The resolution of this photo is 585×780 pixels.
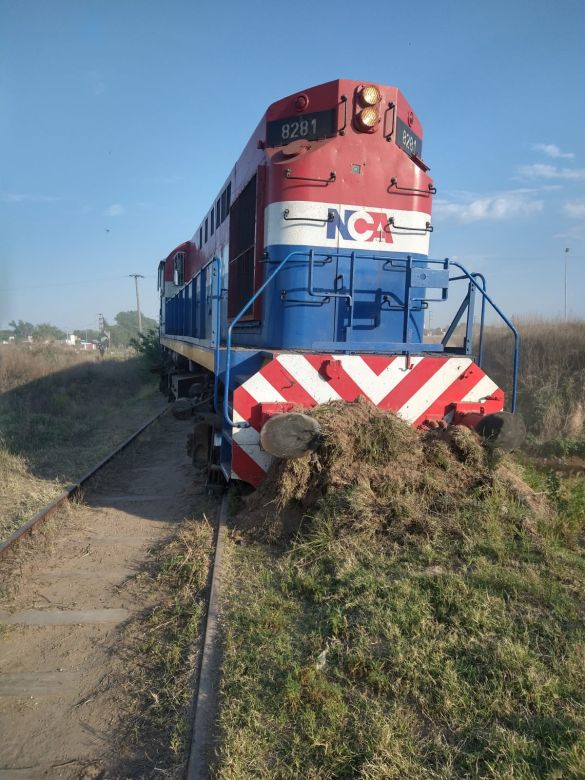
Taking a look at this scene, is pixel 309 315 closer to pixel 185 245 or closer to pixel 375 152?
pixel 375 152

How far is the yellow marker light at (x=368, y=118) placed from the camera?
16.2ft

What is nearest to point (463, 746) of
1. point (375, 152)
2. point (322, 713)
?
point (322, 713)

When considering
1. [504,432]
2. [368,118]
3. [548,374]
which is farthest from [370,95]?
[548,374]

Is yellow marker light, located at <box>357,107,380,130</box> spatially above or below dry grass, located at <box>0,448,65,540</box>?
above

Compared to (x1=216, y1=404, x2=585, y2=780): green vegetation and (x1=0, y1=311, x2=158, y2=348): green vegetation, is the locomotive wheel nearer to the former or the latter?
(x1=216, y1=404, x2=585, y2=780): green vegetation

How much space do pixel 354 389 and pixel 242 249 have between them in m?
2.44

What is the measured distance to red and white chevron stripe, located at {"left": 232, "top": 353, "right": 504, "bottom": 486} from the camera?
14.3 feet

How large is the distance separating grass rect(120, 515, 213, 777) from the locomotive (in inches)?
36.6

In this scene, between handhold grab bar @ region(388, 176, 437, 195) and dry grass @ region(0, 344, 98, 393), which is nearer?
handhold grab bar @ region(388, 176, 437, 195)

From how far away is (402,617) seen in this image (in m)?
2.80

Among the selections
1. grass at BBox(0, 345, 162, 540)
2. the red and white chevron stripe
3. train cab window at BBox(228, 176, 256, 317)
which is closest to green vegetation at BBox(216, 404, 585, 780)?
the red and white chevron stripe

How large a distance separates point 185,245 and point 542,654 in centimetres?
Answer: 1191

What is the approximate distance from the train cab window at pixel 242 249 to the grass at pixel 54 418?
2932mm

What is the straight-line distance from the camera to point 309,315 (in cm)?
507
